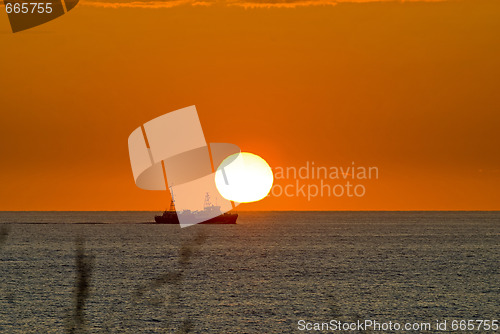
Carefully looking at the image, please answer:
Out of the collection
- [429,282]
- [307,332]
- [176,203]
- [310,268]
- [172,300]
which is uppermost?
[176,203]

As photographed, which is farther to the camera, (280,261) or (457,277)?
Answer: (280,261)

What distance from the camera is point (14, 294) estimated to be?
43.1 m

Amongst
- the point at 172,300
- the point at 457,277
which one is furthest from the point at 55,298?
the point at 457,277

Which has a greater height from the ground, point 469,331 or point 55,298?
point 55,298

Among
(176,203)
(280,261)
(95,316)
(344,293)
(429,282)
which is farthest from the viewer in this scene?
(176,203)

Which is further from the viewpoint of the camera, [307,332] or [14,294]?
[14,294]

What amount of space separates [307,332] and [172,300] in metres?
12.5

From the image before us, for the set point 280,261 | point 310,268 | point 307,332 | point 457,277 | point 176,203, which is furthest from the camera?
point 176,203

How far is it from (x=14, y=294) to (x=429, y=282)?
106 feet

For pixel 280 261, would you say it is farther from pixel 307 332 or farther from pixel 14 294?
pixel 307 332

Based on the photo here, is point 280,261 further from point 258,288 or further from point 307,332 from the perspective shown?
point 307,332

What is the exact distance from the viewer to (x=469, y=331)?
100ft

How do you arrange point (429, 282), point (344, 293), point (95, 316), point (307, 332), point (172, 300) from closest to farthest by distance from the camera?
1. point (307, 332)
2. point (95, 316)
3. point (172, 300)
4. point (344, 293)
5. point (429, 282)

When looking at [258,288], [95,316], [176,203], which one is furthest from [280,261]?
[176,203]
